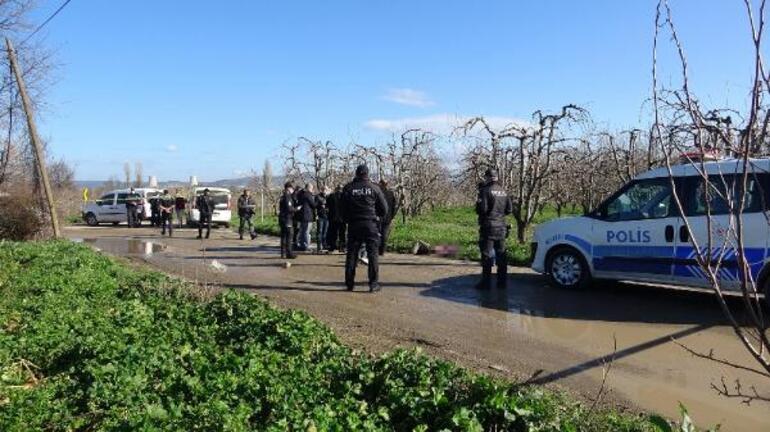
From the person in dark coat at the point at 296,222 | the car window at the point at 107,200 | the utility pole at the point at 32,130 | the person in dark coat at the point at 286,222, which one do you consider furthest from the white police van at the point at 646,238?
the car window at the point at 107,200

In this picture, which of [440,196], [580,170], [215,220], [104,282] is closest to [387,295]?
→ [104,282]

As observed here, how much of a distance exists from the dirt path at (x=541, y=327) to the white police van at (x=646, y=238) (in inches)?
16.8

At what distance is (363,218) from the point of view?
10.4 m

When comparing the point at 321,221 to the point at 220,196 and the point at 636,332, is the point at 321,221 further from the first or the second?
the point at 220,196

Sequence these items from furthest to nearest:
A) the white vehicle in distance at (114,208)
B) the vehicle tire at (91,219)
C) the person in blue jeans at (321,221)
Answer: the vehicle tire at (91,219), the white vehicle in distance at (114,208), the person in blue jeans at (321,221)

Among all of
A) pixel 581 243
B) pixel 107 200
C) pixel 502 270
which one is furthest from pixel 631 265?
pixel 107 200

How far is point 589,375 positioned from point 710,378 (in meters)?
1.08

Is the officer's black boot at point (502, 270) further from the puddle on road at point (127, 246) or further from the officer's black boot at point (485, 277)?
the puddle on road at point (127, 246)

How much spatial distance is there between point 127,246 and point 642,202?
15826mm

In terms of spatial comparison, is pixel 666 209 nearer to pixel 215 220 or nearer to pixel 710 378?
pixel 710 378

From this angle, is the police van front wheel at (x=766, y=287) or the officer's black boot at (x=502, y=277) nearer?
the police van front wheel at (x=766, y=287)

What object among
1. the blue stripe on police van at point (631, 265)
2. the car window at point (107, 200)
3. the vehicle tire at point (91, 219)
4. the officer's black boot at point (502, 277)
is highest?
the car window at point (107, 200)

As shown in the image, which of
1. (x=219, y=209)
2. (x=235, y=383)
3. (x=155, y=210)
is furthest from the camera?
(x=155, y=210)

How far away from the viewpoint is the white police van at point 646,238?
27.0ft
